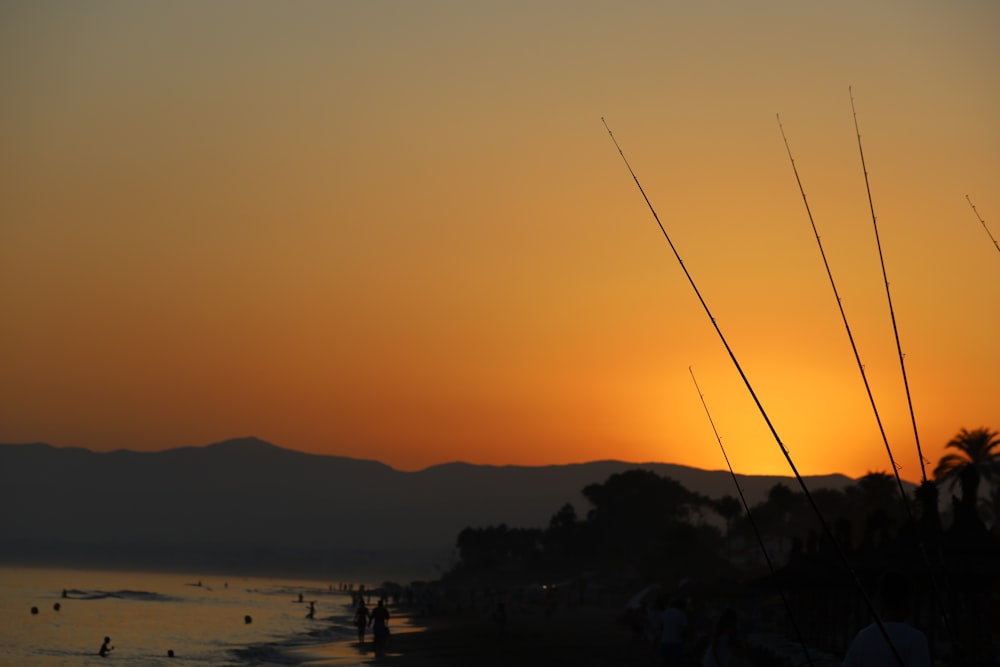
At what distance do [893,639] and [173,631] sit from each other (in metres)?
70.6

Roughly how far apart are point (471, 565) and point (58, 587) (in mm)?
49951

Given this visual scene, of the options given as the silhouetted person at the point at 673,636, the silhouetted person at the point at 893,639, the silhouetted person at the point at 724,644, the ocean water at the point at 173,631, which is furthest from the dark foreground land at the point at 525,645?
the silhouetted person at the point at 893,639

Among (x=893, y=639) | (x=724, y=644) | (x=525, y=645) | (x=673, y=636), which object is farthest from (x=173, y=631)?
(x=893, y=639)

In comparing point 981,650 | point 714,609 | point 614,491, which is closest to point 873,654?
point 981,650

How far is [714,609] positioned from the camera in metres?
57.2

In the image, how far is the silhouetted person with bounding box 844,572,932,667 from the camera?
7129mm

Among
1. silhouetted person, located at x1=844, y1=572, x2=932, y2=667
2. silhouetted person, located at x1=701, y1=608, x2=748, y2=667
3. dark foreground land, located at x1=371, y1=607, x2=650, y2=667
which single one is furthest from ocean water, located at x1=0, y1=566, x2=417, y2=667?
silhouetted person, located at x1=844, y1=572, x2=932, y2=667

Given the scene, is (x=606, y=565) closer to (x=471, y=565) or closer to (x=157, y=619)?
(x=471, y=565)

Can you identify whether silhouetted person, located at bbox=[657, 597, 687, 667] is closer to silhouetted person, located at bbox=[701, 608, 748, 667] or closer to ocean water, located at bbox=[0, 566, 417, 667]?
silhouetted person, located at bbox=[701, 608, 748, 667]

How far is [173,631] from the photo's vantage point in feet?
239

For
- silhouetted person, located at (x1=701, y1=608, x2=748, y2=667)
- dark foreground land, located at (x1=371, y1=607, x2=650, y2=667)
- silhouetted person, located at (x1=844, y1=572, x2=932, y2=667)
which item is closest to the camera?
silhouetted person, located at (x1=844, y1=572, x2=932, y2=667)

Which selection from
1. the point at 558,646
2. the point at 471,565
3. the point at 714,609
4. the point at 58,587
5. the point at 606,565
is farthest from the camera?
the point at 471,565

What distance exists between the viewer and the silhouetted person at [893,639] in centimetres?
713

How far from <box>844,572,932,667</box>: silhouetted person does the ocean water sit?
3727cm
